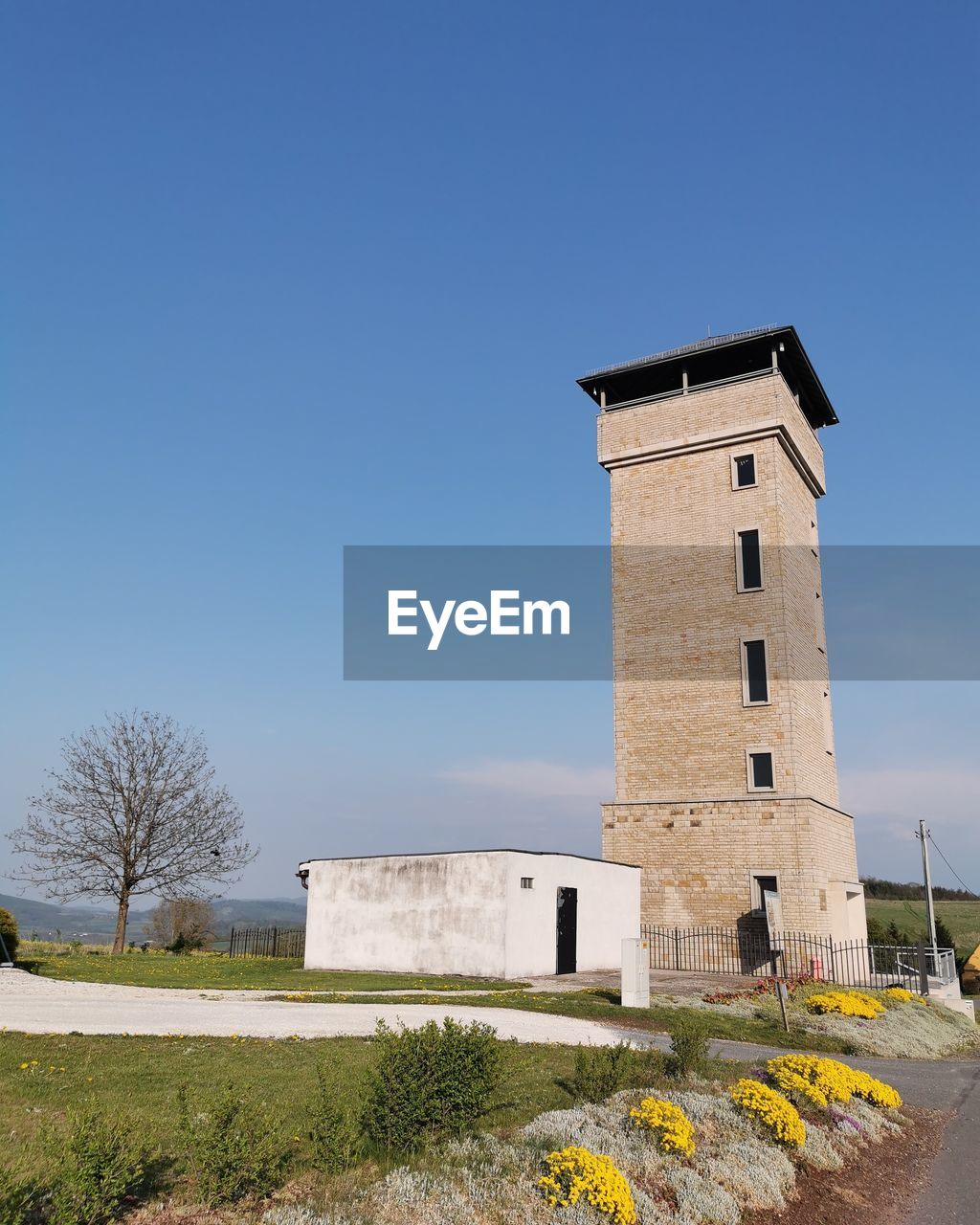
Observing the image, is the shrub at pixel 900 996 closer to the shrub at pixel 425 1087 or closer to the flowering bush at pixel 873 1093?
the flowering bush at pixel 873 1093

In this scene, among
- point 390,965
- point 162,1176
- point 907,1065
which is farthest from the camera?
point 390,965

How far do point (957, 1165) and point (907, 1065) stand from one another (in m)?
6.41

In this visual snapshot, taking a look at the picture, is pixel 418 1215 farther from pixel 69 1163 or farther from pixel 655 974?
pixel 655 974

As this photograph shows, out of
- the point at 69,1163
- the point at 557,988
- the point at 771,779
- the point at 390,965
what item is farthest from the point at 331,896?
the point at 69,1163

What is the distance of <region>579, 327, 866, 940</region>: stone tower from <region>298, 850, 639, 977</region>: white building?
3.38 metres

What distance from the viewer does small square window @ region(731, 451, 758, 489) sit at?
35312mm

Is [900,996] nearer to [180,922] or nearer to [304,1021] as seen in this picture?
[304,1021]

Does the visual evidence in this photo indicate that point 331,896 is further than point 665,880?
No

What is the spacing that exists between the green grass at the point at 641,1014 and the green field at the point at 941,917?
149ft

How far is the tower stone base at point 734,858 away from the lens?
30719 mm

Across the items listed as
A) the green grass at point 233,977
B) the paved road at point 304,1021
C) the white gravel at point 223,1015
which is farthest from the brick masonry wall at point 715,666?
the white gravel at point 223,1015

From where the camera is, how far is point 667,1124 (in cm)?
853

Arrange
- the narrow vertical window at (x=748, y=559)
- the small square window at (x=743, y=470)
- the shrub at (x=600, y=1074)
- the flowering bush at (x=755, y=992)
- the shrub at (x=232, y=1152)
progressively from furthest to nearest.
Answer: the small square window at (x=743, y=470)
the narrow vertical window at (x=748, y=559)
the flowering bush at (x=755, y=992)
the shrub at (x=600, y=1074)
the shrub at (x=232, y=1152)

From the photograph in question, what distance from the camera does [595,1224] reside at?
6727 mm
